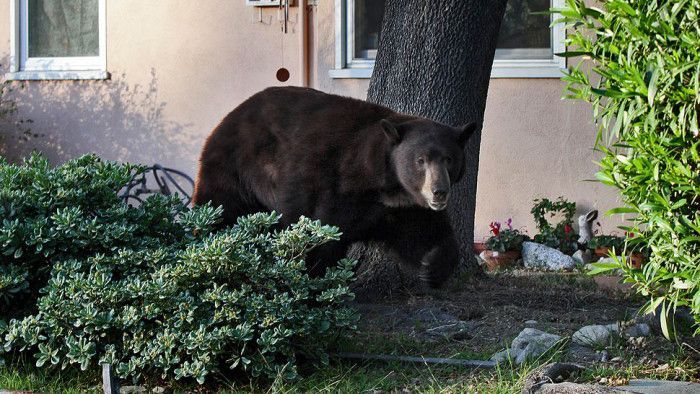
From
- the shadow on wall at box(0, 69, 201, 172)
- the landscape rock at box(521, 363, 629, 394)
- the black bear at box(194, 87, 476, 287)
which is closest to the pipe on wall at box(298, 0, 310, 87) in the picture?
the shadow on wall at box(0, 69, 201, 172)

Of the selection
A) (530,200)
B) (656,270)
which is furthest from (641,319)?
(530,200)

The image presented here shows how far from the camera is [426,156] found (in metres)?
6.21

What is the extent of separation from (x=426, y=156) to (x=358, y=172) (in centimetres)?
49

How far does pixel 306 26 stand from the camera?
11.1m

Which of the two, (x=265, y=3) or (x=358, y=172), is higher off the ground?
(x=265, y=3)

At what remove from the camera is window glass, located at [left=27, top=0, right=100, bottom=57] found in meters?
12.1

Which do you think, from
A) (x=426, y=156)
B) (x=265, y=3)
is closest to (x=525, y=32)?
(x=265, y=3)

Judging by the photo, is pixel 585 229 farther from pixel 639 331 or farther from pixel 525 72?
pixel 639 331

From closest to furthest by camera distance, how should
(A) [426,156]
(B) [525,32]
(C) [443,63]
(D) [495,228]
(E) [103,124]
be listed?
(A) [426,156]
(C) [443,63]
(D) [495,228]
(B) [525,32]
(E) [103,124]

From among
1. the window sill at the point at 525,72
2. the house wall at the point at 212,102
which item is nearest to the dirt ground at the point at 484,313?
the house wall at the point at 212,102

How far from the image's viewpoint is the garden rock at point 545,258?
9.73 meters

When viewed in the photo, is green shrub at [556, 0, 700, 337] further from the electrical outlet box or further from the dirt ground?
the electrical outlet box

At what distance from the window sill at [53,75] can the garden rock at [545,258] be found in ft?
17.9

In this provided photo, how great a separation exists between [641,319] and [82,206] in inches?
134
